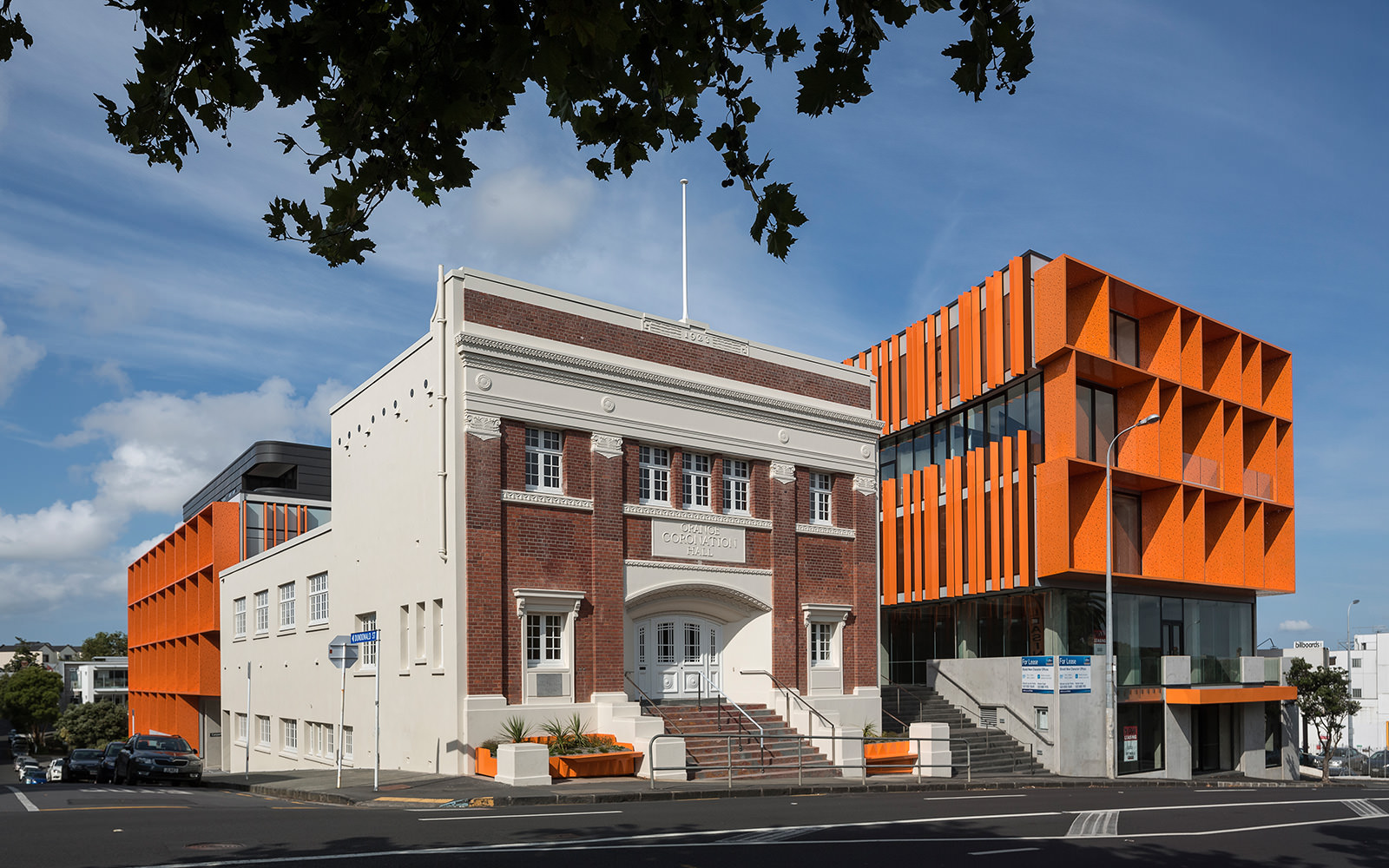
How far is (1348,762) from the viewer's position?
203ft

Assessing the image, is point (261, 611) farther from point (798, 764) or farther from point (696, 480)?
point (798, 764)

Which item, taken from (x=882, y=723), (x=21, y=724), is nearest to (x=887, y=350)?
(x=882, y=723)

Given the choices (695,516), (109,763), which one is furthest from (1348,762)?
(109,763)

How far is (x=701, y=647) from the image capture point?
28.2m

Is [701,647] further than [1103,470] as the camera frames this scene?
No

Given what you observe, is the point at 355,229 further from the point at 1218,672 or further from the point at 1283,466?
the point at 1283,466

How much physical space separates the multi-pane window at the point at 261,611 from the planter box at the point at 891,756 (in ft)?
69.7

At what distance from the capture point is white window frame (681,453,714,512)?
27844mm

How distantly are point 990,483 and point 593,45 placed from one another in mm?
33286

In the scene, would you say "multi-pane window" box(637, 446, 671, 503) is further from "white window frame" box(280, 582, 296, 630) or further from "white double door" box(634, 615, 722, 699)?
"white window frame" box(280, 582, 296, 630)

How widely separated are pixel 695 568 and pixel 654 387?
4.33 metres

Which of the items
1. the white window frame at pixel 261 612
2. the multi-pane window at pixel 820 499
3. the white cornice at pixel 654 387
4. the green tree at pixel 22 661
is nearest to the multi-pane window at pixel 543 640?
the white cornice at pixel 654 387

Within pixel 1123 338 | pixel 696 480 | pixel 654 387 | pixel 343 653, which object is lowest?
pixel 343 653

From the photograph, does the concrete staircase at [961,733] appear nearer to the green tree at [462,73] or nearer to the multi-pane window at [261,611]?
the multi-pane window at [261,611]
